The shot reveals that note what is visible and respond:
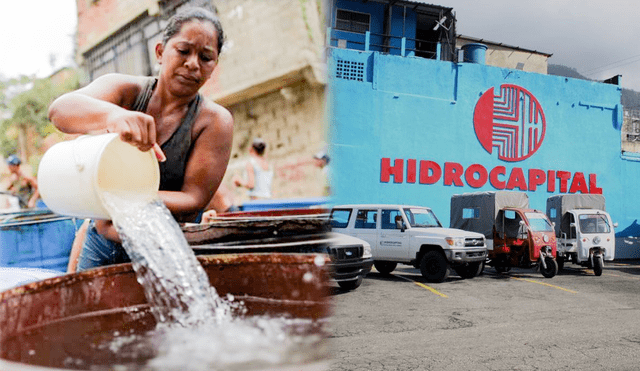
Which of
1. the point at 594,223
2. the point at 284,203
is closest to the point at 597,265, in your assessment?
the point at 594,223

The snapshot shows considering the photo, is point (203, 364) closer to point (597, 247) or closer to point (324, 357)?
point (324, 357)

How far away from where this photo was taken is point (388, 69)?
15.7ft

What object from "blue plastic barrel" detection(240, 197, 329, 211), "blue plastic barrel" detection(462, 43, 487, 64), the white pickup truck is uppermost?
"blue plastic barrel" detection(462, 43, 487, 64)

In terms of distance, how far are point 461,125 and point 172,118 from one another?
5407 mm

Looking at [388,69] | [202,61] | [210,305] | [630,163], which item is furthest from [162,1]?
[630,163]

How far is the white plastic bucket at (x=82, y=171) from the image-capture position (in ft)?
0.77

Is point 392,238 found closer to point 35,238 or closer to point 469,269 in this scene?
point 469,269

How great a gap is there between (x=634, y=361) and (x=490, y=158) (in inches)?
113

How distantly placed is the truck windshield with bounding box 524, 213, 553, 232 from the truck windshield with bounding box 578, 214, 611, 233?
2.19 feet

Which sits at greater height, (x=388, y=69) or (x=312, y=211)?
(x=388, y=69)

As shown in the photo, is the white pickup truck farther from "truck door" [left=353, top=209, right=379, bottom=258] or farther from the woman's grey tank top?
the woman's grey tank top

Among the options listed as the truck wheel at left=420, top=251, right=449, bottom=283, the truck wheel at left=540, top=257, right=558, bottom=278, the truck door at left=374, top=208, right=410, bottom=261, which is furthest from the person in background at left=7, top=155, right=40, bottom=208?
the truck wheel at left=540, top=257, right=558, bottom=278

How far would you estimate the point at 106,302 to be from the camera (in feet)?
0.90

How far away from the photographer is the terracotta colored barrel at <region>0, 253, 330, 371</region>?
0.72 feet
